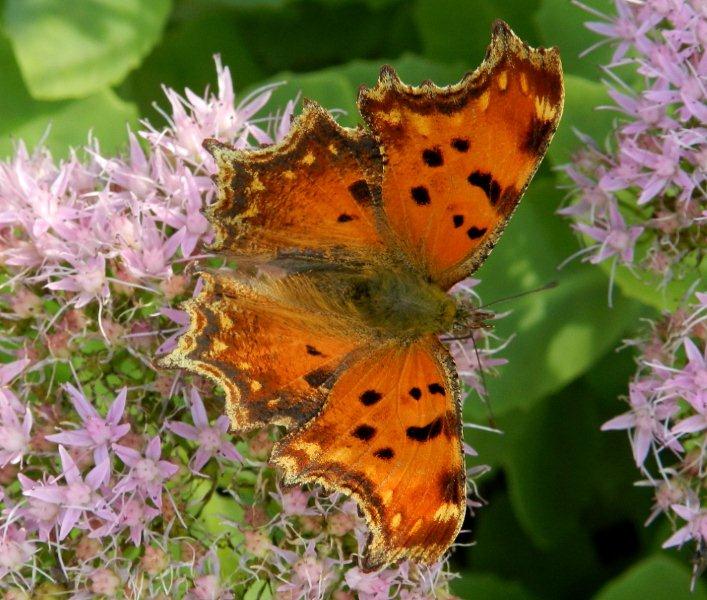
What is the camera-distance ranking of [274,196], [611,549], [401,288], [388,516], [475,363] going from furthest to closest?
[611,549] → [475,363] → [401,288] → [274,196] → [388,516]

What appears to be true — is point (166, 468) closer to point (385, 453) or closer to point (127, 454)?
point (127, 454)

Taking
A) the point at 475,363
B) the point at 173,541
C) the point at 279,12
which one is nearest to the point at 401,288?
the point at 475,363

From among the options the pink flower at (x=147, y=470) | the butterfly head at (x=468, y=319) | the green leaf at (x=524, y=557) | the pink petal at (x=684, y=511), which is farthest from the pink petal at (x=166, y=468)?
the green leaf at (x=524, y=557)

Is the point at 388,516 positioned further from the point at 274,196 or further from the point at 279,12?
the point at 279,12

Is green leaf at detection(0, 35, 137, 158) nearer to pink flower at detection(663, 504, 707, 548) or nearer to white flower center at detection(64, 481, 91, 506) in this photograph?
white flower center at detection(64, 481, 91, 506)

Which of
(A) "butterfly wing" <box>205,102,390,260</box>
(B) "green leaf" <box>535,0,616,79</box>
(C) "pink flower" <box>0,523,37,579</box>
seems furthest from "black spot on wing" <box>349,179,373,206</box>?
(B) "green leaf" <box>535,0,616,79</box>

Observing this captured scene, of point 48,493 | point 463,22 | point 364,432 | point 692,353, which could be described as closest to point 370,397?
point 364,432
